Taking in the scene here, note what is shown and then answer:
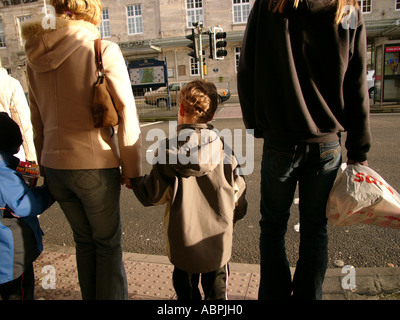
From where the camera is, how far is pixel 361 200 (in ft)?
5.71

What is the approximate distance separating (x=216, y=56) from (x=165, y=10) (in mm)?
21687

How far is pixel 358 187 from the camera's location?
175 centimetres

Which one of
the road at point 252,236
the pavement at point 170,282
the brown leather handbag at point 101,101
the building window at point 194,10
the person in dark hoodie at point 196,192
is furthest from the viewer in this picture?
the building window at point 194,10

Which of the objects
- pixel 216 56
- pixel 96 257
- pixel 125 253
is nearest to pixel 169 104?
pixel 216 56

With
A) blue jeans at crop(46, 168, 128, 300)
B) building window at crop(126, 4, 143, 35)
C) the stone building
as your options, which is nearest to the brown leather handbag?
blue jeans at crop(46, 168, 128, 300)

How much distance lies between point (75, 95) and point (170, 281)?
1.57 meters

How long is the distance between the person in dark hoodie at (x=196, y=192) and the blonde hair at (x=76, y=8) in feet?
2.15

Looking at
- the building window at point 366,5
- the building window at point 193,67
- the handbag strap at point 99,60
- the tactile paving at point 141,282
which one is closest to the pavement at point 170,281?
the tactile paving at point 141,282

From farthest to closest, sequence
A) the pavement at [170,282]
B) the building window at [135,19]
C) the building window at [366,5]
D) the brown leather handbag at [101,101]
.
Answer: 1. the building window at [135,19]
2. the building window at [366,5]
3. the pavement at [170,282]
4. the brown leather handbag at [101,101]

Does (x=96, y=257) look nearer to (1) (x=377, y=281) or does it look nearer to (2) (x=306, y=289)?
(2) (x=306, y=289)

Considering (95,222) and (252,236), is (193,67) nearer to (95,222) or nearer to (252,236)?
(252,236)

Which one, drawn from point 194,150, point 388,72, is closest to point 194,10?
point 388,72

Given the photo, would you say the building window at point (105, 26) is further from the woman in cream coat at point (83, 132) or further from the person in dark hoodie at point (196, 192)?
the person in dark hoodie at point (196, 192)

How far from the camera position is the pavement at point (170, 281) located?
235 centimetres
